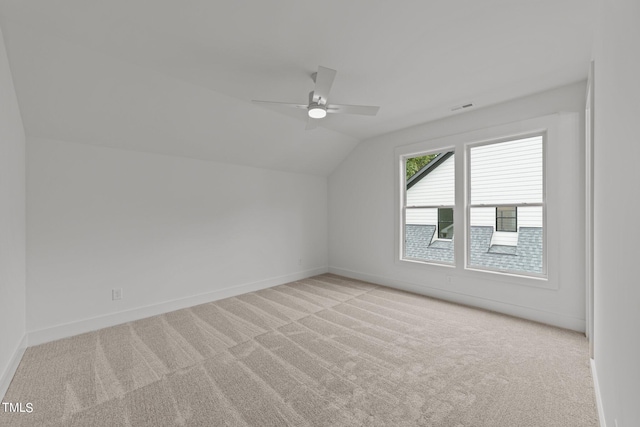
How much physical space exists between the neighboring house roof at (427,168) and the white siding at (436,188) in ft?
0.13

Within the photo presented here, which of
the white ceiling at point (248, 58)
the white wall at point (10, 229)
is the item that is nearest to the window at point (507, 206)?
the white ceiling at point (248, 58)

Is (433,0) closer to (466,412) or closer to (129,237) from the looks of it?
(466,412)

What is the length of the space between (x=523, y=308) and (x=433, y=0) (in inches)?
136

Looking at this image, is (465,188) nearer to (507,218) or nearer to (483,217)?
(483,217)

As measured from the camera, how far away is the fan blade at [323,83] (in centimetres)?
228

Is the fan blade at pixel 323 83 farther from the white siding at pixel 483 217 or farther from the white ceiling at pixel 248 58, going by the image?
the white siding at pixel 483 217

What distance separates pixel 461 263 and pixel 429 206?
3.26 ft

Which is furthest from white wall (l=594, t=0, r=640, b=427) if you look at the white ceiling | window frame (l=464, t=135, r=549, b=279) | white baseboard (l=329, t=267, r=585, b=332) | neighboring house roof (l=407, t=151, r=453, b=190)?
neighboring house roof (l=407, t=151, r=453, b=190)

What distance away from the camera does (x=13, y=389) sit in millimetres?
2002

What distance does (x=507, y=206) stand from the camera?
357 cm

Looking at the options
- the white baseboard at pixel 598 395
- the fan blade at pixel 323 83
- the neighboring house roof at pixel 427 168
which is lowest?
the white baseboard at pixel 598 395

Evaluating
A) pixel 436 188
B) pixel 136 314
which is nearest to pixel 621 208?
pixel 436 188

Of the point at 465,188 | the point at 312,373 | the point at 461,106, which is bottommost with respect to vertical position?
the point at 312,373

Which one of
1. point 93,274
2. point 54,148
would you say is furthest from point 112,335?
point 54,148
